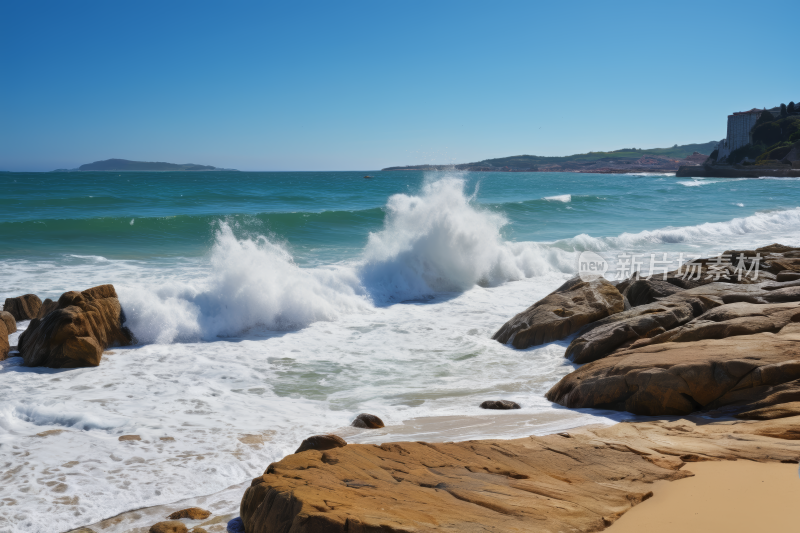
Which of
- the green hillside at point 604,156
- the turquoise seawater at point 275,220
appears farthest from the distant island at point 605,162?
the turquoise seawater at point 275,220

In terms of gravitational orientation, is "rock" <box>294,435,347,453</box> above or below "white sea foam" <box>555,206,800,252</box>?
below

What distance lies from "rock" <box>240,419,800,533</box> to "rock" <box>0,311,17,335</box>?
22.9ft

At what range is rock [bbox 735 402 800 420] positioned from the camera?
4.33m

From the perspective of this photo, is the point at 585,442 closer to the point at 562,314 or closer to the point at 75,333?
the point at 562,314

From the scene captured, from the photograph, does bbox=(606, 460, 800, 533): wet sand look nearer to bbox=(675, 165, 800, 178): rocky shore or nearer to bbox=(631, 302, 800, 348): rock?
bbox=(631, 302, 800, 348): rock

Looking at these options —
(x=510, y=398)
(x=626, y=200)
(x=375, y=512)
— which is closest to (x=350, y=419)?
(x=510, y=398)

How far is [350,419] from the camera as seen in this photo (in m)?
5.62

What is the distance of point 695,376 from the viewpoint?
496cm

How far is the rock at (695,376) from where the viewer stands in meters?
4.82

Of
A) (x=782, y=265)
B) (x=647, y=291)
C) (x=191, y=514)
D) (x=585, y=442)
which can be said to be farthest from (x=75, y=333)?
(x=782, y=265)

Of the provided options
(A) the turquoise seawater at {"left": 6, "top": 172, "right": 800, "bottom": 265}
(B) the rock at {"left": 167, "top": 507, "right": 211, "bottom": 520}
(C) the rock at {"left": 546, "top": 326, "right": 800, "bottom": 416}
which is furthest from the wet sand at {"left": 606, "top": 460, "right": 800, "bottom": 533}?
(A) the turquoise seawater at {"left": 6, "top": 172, "right": 800, "bottom": 265}

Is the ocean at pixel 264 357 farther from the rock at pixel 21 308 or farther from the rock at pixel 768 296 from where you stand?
the rock at pixel 768 296

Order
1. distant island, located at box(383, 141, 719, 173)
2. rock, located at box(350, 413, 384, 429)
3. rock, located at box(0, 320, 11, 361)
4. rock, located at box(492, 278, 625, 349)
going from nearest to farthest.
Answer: rock, located at box(350, 413, 384, 429) → rock, located at box(0, 320, 11, 361) → rock, located at box(492, 278, 625, 349) → distant island, located at box(383, 141, 719, 173)

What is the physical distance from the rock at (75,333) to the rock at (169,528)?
4394 millimetres
